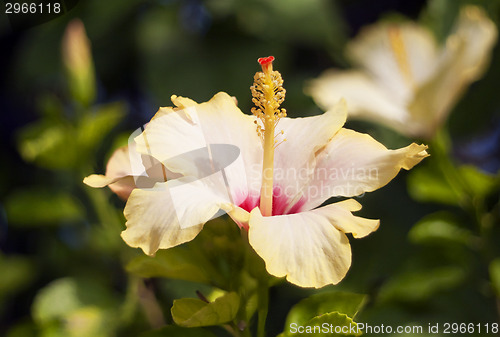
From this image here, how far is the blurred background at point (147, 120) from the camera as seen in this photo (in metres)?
0.91

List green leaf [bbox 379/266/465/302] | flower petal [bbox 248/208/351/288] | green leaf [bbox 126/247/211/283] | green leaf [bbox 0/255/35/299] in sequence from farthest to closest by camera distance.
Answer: green leaf [bbox 0/255/35/299] → green leaf [bbox 379/266/465/302] → green leaf [bbox 126/247/211/283] → flower petal [bbox 248/208/351/288]

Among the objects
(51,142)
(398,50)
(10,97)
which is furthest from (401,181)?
(10,97)

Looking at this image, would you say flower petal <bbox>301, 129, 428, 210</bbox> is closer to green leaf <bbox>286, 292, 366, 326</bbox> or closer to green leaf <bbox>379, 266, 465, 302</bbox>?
green leaf <bbox>286, 292, 366, 326</bbox>

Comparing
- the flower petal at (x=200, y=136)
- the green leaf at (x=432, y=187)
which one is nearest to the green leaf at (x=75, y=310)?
the flower petal at (x=200, y=136)

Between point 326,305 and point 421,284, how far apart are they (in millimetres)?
357

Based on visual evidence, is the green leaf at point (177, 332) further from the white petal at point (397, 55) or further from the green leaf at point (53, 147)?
the white petal at point (397, 55)

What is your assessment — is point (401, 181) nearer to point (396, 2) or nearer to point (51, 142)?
point (396, 2)

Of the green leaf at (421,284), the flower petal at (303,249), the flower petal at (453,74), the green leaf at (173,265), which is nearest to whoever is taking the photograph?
the flower petal at (303,249)

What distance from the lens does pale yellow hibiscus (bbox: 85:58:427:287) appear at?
43 cm

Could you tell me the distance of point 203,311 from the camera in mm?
456

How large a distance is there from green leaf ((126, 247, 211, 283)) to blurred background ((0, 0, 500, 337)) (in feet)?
0.73

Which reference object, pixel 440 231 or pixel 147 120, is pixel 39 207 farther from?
pixel 440 231

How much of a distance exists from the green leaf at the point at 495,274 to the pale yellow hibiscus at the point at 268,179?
461mm

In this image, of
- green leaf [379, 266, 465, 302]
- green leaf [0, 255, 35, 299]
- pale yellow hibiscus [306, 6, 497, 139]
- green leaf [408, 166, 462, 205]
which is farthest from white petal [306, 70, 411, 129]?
green leaf [0, 255, 35, 299]
